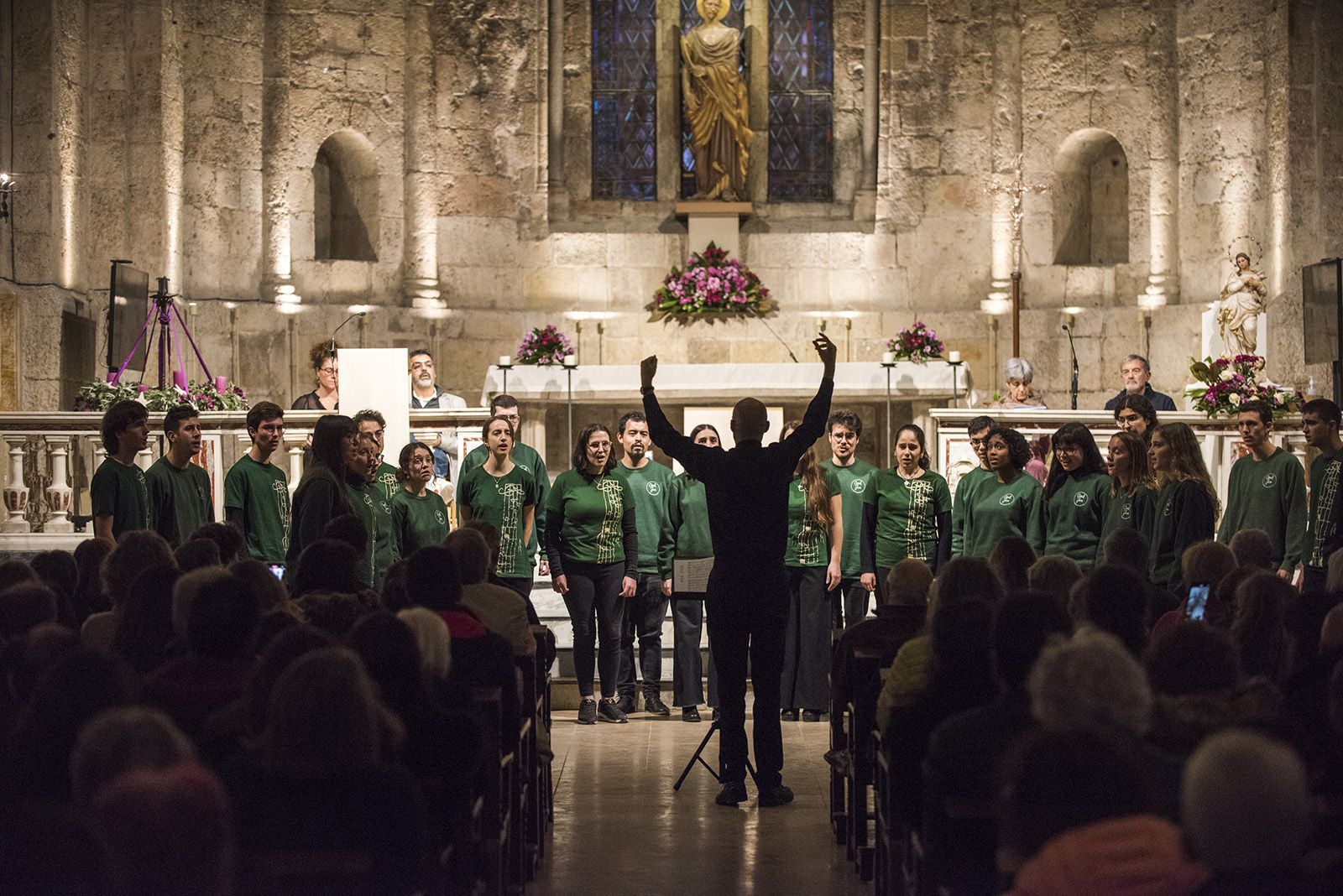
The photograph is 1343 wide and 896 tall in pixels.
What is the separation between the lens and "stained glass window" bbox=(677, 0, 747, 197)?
52.0 feet

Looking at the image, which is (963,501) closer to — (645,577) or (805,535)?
(805,535)

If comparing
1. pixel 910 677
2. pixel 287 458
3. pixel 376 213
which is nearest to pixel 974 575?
pixel 910 677

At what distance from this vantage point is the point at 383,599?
16.4 ft

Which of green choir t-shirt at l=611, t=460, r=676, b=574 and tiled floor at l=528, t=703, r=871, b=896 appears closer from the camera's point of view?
tiled floor at l=528, t=703, r=871, b=896

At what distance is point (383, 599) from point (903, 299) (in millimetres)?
11079

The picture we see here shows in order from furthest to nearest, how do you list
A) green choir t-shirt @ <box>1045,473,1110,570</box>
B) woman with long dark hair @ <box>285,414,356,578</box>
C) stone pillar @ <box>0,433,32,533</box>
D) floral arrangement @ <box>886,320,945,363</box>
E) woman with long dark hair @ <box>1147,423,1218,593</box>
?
floral arrangement @ <box>886,320,945,363</box>
stone pillar @ <box>0,433,32,533</box>
green choir t-shirt @ <box>1045,473,1110,570</box>
woman with long dark hair @ <box>285,414,356,578</box>
woman with long dark hair @ <box>1147,423,1218,593</box>

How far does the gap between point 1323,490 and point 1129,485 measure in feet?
3.91

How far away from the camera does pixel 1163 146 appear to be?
15.1 meters

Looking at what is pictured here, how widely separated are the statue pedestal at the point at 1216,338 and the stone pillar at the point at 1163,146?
4.78ft

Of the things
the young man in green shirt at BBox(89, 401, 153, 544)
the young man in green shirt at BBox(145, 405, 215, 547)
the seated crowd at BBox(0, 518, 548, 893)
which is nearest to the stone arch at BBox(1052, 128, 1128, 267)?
the young man in green shirt at BBox(145, 405, 215, 547)

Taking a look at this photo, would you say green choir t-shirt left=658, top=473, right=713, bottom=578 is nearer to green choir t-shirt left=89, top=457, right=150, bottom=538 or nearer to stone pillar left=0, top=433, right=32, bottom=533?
green choir t-shirt left=89, top=457, right=150, bottom=538

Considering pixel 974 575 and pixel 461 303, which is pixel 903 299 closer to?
pixel 461 303

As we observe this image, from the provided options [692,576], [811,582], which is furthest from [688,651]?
[692,576]

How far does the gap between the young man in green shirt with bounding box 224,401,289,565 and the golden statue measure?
27.6ft
